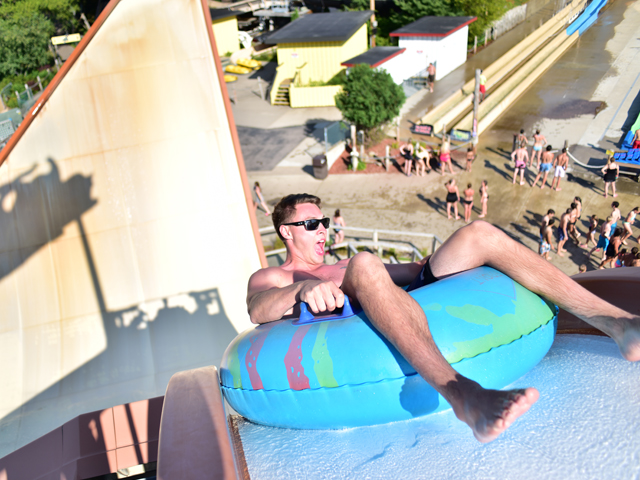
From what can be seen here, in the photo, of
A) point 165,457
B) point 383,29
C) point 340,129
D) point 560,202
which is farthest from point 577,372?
point 383,29

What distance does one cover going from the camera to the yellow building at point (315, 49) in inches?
839

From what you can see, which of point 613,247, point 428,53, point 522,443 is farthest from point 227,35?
point 522,443

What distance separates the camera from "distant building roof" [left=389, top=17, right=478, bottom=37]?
2116 cm

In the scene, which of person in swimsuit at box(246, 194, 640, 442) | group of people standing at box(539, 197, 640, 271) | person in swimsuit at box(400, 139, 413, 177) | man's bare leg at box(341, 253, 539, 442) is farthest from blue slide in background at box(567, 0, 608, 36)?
man's bare leg at box(341, 253, 539, 442)

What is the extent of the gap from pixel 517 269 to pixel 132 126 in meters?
6.05

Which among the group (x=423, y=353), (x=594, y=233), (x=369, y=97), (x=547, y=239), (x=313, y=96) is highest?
(x=423, y=353)

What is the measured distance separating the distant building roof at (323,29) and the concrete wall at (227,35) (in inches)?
293

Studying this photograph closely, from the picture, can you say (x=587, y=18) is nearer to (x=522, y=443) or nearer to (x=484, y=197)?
(x=484, y=197)

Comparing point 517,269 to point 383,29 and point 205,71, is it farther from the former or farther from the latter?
point 383,29

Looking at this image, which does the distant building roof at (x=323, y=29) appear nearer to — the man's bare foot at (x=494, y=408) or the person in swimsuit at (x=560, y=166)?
the person in swimsuit at (x=560, y=166)

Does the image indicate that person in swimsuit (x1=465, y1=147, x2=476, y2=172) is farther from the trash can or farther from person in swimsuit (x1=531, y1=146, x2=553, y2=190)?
the trash can

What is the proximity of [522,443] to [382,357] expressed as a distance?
73cm

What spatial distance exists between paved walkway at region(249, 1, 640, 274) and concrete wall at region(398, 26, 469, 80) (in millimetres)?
4114

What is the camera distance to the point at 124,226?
6.70 metres
